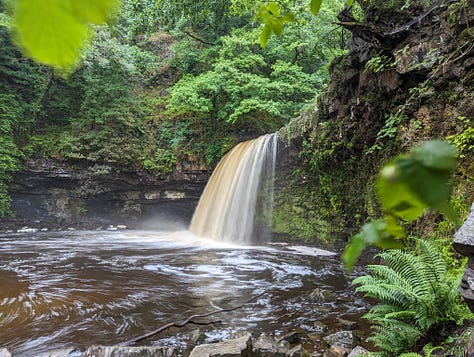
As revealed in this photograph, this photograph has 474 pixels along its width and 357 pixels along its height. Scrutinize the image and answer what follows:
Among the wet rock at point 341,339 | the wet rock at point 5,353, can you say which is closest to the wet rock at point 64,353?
the wet rock at point 5,353

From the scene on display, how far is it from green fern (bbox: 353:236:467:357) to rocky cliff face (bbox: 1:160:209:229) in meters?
9.98

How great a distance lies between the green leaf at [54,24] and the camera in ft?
0.76

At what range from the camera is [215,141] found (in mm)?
12922

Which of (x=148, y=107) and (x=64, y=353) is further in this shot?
(x=148, y=107)

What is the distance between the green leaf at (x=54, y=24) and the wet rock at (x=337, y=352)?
11.1ft

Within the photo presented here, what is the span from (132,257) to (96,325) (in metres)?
3.71

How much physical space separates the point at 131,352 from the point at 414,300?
99.4 inches

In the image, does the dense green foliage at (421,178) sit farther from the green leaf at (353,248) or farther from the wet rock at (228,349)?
the wet rock at (228,349)

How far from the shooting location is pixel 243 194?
10.3 meters

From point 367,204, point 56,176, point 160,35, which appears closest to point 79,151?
point 56,176

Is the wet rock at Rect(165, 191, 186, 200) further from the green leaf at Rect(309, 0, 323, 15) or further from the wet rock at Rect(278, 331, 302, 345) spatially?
the green leaf at Rect(309, 0, 323, 15)

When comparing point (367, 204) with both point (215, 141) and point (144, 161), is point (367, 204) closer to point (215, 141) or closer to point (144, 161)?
point (215, 141)

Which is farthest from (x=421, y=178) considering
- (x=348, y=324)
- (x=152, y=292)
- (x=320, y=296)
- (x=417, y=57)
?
(x=417, y=57)

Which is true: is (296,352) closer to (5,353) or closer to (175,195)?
(5,353)
